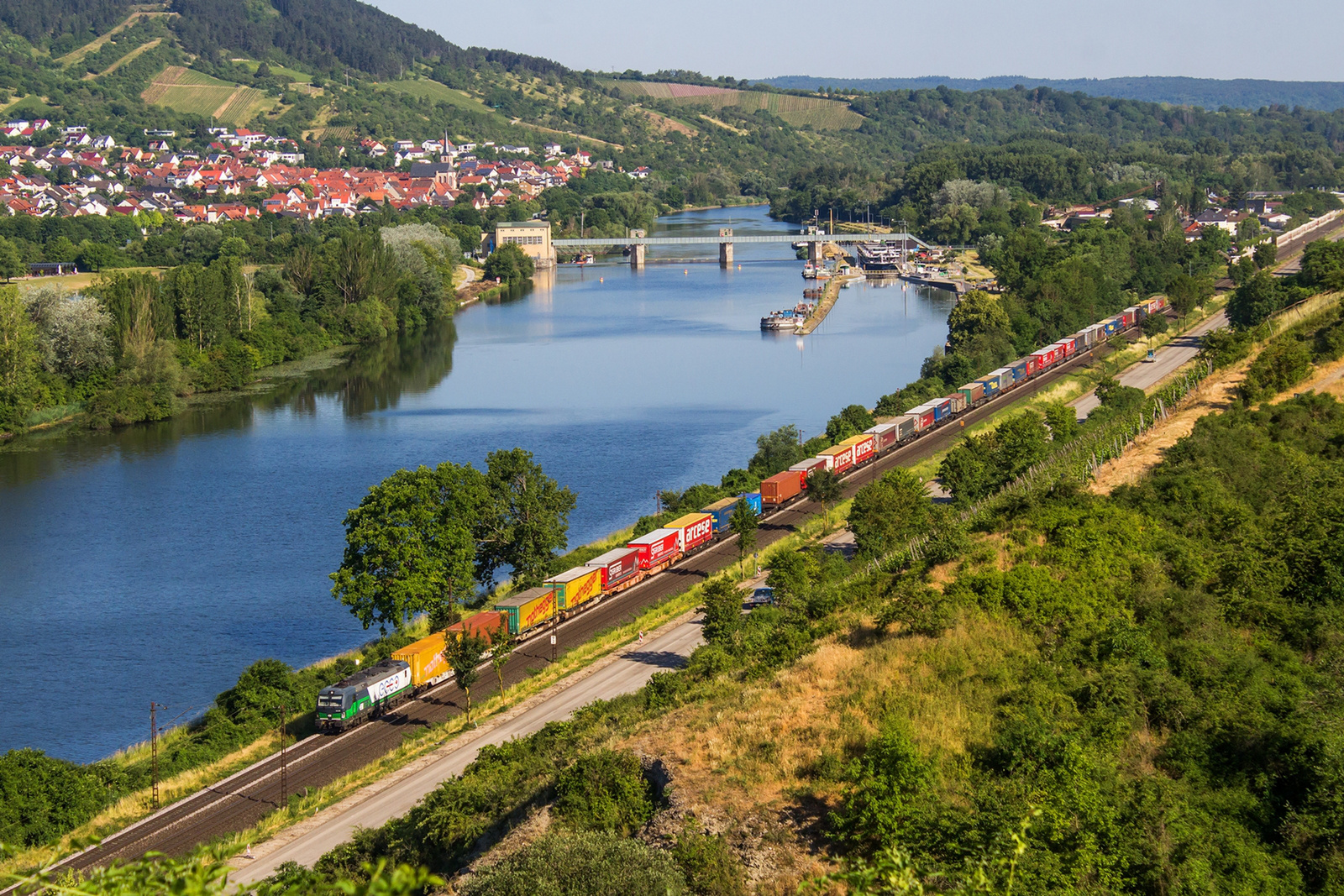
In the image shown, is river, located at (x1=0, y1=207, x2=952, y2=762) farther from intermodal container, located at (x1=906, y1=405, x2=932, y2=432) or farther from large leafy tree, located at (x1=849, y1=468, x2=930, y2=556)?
large leafy tree, located at (x1=849, y1=468, x2=930, y2=556)

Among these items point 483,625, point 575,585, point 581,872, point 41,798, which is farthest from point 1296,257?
point 581,872

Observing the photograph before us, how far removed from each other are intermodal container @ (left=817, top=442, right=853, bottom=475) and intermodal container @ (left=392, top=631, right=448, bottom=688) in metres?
15.9

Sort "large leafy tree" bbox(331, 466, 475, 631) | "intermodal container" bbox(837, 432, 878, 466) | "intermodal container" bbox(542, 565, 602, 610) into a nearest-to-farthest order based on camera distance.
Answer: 1. "large leafy tree" bbox(331, 466, 475, 631)
2. "intermodal container" bbox(542, 565, 602, 610)
3. "intermodal container" bbox(837, 432, 878, 466)

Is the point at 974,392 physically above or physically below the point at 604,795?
below

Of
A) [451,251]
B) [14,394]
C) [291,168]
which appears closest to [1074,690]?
[14,394]

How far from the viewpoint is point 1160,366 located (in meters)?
48.7

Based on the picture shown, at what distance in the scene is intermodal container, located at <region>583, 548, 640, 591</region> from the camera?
29.6 metres

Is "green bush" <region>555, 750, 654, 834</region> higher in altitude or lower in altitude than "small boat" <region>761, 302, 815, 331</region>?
higher

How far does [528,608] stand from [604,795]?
13042 millimetres

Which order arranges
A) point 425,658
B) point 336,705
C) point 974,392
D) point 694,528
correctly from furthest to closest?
point 974,392
point 694,528
point 425,658
point 336,705

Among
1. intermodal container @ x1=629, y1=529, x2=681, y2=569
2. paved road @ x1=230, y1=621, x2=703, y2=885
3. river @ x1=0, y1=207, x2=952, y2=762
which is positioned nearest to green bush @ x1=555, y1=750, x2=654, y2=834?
paved road @ x1=230, y1=621, x2=703, y2=885

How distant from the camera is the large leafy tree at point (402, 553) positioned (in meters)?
27.0

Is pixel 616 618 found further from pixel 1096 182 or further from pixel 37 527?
pixel 1096 182

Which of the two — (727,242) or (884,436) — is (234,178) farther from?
(884,436)
